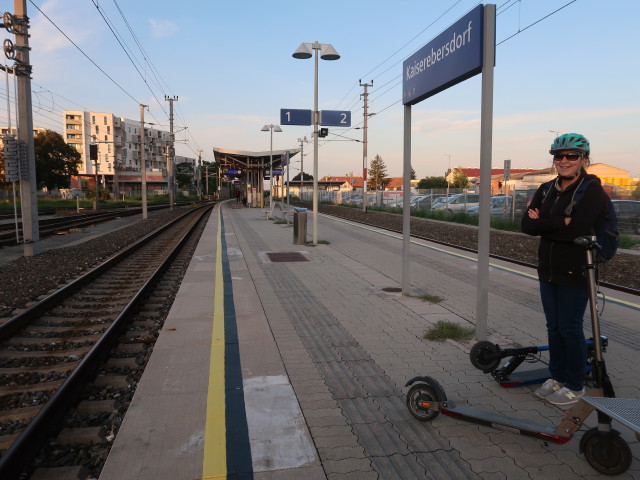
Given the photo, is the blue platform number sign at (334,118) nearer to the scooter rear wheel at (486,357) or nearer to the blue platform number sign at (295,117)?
the blue platform number sign at (295,117)

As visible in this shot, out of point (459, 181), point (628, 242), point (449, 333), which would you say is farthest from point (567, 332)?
point (459, 181)

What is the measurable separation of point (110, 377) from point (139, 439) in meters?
1.43

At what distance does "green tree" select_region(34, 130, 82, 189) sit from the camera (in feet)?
215

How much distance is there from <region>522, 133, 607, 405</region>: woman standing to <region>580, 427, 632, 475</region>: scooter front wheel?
75cm

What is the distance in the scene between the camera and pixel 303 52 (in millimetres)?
13062

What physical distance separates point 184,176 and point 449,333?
124 m

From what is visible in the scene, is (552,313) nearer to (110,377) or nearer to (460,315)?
(460,315)

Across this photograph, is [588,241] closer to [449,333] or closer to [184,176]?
[449,333]

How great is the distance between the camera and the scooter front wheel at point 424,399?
10.3 feet

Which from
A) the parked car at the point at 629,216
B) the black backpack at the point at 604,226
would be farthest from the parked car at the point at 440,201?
the black backpack at the point at 604,226

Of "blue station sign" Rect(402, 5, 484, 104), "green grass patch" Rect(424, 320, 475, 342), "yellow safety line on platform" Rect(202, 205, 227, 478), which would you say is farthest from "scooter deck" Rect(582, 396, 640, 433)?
"blue station sign" Rect(402, 5, 484, 104)

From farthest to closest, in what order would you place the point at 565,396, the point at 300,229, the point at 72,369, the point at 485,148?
the point at 300,229 → the point at 485,148 → the point at 72,369 → the point at 565,396

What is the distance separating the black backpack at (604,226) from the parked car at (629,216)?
1527 centimetres

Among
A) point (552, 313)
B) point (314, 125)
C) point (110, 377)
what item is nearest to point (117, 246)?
point (314, 125)
